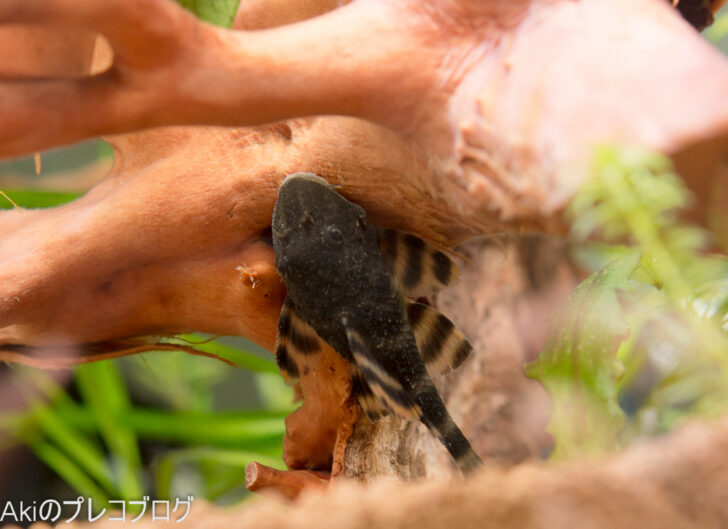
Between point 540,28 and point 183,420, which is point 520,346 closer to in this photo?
point 540,28

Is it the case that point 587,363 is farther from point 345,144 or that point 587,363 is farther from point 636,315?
point 345,144

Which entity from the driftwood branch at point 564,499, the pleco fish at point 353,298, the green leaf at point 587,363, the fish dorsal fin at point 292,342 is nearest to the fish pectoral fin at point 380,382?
the pleco fish at point 353,298

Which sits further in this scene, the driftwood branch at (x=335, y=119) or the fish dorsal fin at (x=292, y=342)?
the fish dorsal fin at (x=292, y=342)

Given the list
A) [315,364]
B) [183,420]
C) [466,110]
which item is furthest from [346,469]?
[183,420]

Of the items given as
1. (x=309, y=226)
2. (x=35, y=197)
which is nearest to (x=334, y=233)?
(x=309, y=226)

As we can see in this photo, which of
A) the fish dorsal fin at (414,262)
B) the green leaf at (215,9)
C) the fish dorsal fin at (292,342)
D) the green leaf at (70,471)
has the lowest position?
the green leaf at (70,471)

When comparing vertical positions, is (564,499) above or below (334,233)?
above

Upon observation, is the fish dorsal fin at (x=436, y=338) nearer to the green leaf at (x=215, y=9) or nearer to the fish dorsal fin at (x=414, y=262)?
the fish dorsal fin at (x=414, y=262)
